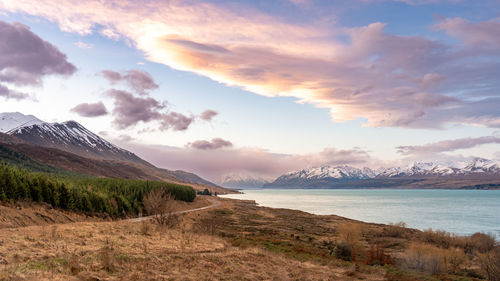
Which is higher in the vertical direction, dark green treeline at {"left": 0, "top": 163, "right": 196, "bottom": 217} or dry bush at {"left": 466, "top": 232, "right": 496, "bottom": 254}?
dark green treeline at {"left": 0, "top": 163, "right": 196, "bottom": 217}

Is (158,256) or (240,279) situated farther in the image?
(158,256)

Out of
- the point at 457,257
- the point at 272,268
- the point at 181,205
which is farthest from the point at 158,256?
the point at 181,205

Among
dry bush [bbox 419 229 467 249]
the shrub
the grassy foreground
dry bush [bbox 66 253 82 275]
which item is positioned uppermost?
dry bush [bbox 66 253 82 275]

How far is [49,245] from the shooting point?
22.3 metres

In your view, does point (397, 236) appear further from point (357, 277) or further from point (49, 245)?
point (49, 245)

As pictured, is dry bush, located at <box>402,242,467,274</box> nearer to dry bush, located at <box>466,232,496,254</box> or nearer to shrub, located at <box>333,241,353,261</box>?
shrub, located at <box>333,241,353,261</box>

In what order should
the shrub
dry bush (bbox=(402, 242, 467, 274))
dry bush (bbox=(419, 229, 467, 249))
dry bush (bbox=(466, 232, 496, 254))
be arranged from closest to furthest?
dry bush (bbox=(402, 242, 467, 274)), the shrub, dry bush (bbox=(466, 232, 496, 254)), dry bush (bbox=(419, 229, 467, 249))

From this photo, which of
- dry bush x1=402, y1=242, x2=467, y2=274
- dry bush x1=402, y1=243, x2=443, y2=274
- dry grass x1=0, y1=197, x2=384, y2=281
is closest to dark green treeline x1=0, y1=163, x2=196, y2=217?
dry grass x1=0, y1=197, x2=384, y2=281

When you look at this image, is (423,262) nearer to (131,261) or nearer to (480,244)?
(480,244)

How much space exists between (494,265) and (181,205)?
8790 cm

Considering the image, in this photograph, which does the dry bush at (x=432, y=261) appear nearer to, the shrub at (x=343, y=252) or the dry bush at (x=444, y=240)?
the shrub at (x=343, y=252)

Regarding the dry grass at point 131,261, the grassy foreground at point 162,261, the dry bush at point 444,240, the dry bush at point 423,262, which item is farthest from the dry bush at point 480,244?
the dry grass at point 131,261

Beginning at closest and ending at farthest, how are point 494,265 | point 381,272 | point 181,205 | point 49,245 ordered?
point 49,245 → point 381,272 → point 494,265 → point 181,205

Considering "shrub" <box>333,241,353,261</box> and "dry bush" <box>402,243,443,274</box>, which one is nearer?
"dry bush" <box>402,243,443,274</box>
